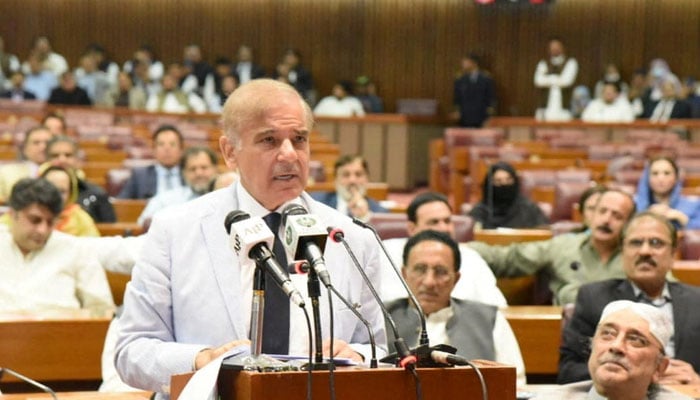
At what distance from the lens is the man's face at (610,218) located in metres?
5.64

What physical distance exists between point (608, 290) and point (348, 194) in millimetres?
3341

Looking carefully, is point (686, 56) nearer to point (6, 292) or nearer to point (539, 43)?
point (539, 43)

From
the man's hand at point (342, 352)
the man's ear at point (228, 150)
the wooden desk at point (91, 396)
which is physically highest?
the man's ear at point (228, 150)

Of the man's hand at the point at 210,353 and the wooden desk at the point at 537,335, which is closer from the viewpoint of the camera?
the man's hand at the point at 210,353

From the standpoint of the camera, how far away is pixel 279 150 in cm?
237

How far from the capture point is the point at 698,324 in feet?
14.6

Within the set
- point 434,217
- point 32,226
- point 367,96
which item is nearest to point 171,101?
point 367,96

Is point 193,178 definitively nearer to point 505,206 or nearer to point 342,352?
point 505,206

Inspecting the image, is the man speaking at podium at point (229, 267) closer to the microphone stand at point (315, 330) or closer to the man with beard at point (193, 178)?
the microphone stand at point (315, 330)

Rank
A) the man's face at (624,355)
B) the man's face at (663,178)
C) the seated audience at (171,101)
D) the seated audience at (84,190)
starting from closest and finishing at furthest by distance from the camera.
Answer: the man's face at (624,355)
the seated audience at (84,190)
the man's face at (663,178)
the seated audience at (171,101)

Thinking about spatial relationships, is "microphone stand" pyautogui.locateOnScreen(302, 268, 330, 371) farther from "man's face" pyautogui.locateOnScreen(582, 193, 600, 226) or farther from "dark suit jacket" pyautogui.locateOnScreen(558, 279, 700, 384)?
"man's face" pyautogui.locateOnScreen(582, 193, 600, 226)

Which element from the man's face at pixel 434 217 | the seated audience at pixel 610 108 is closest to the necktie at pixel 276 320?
the man's face at pixel 434 217

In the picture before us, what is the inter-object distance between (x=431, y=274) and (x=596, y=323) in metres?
0.65

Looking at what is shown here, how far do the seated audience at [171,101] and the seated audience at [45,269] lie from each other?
472 inches
